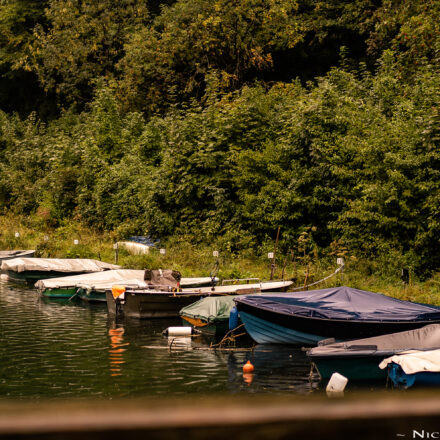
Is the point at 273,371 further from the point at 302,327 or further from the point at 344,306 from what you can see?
the point at 344,306

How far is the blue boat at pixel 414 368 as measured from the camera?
1077cm

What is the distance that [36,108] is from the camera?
61.5m

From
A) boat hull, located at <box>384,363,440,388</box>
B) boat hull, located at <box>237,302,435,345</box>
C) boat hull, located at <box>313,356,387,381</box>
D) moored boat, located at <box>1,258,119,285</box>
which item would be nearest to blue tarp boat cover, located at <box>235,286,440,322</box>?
boat hull, located at <box>237,302,435,345</box>

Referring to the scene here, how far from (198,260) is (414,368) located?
1761 centimetres

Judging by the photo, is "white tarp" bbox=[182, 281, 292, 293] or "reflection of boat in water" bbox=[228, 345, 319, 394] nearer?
"reflection of boat in water" bbox=[228, 345, 319, 394]

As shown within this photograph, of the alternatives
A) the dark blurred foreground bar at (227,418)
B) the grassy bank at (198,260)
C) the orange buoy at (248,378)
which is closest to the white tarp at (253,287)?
the grassy bank at (198,260)

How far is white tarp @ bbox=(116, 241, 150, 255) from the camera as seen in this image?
3091 cm

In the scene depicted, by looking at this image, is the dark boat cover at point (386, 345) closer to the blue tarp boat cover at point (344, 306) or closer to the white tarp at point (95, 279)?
the blue tarp boat cover at point (344, 306)

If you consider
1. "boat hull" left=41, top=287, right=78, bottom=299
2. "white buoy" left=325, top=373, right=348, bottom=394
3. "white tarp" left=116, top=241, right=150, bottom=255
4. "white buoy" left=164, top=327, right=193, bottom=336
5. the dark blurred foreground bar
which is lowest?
"boat hull" left=41, top=287, right=78, bottom=299

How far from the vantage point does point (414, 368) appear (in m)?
10.8

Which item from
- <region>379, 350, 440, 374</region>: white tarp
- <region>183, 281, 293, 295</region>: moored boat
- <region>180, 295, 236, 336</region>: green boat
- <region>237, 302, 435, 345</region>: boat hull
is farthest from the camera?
<region>183, 281, 293, 295</region>: moored boat

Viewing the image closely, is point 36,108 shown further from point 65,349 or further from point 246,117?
point 65,349

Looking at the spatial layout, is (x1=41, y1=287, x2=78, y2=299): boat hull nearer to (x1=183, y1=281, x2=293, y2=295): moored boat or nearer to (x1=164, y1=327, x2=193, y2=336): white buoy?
(x1=183, y1=281, x2=293, y2=295): moored boat

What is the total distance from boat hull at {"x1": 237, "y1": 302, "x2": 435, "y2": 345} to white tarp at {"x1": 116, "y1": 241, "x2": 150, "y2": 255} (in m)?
14.5
